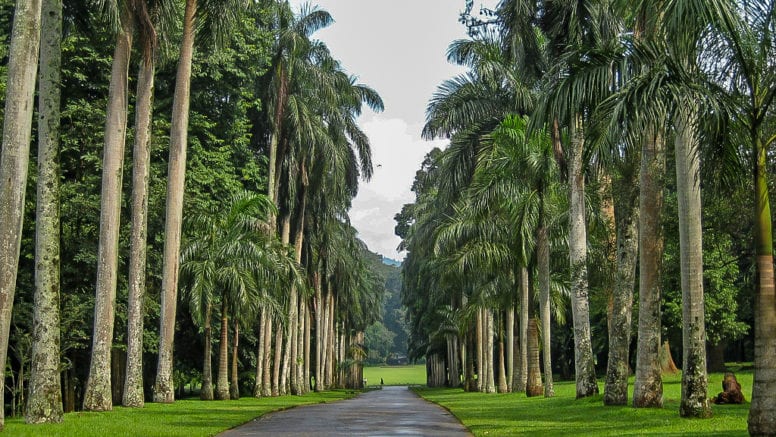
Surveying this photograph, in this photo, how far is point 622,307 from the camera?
69.3ft

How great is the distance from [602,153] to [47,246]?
1047 centimetres

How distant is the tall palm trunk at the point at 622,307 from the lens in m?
20.3

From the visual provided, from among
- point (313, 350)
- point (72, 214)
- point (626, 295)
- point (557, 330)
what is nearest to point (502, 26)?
point (626, 295)

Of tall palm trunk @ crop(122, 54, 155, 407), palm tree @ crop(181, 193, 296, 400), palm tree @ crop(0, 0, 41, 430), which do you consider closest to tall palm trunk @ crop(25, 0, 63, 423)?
palm tree @ crop(0, 0, 41, 430)

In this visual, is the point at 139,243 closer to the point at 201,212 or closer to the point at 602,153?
→ the point at 201,212

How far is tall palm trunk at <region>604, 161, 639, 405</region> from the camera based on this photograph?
20.3 m

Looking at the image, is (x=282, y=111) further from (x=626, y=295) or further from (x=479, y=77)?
(x=626, y=295)

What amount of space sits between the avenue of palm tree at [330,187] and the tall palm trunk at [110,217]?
0.05 m

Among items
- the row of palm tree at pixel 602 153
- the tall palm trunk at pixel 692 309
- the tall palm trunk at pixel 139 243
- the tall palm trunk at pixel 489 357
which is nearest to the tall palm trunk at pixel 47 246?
the tall palm trunk at pixel 139 243

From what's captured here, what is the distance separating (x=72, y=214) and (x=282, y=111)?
1360cm

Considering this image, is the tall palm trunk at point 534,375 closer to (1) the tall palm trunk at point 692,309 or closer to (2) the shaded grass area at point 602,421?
(2) the shaded grass area at point 602,421

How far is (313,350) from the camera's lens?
76.1m

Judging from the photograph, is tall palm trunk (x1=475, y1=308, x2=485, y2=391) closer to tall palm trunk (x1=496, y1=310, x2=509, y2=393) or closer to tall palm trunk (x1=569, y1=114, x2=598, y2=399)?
tall palm trunk (x1=496, y1=310, x2=509, y2=393)

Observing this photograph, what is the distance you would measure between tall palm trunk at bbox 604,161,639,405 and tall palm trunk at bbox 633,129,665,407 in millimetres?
2136
